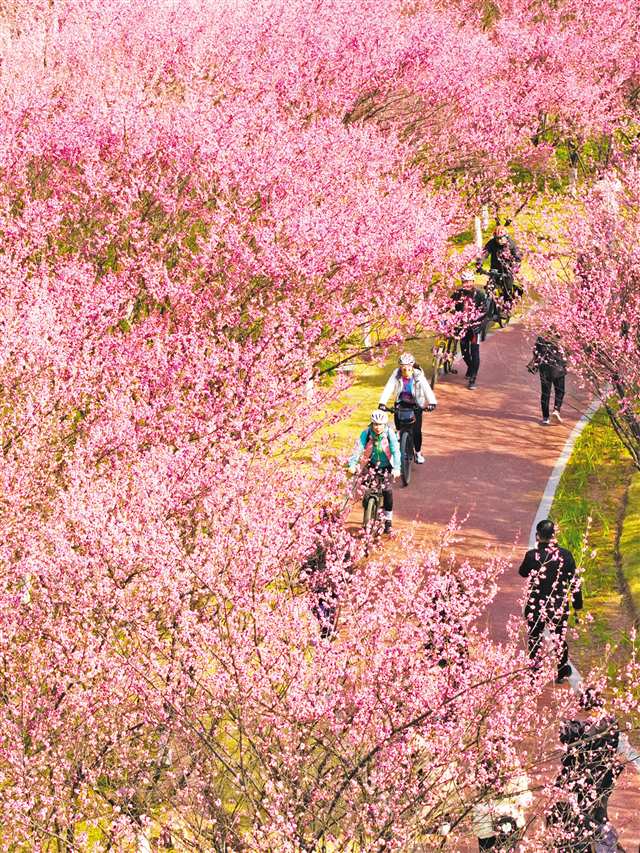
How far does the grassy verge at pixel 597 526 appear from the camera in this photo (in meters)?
13.1

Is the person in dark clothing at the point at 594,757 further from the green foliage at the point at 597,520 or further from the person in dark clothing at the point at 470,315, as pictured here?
the person in dark clothing at the point at 470,315

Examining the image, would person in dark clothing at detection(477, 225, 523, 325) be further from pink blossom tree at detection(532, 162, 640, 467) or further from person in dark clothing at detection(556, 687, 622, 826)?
person in dark clothing at detection(556, 687, 622, 826)

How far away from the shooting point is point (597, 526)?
1598 centimetres

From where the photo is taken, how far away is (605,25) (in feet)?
119

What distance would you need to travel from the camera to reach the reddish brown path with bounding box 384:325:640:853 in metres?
15.1

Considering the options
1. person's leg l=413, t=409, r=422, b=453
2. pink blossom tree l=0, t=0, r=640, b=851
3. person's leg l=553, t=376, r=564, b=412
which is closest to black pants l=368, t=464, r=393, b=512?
pink blossom tree l=0, t=0, r=640, b=851

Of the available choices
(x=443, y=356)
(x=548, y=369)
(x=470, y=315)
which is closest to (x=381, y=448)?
(x=548, y=369)

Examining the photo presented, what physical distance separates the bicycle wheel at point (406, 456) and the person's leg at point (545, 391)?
8.84ft

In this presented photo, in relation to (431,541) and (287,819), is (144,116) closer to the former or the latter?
(431,541)

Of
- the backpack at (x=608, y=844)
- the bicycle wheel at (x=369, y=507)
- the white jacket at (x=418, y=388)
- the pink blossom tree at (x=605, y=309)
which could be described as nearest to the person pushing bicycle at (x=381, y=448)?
the bicycle wheel at (x=369, y=507)

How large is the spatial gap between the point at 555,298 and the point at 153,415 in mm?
6539

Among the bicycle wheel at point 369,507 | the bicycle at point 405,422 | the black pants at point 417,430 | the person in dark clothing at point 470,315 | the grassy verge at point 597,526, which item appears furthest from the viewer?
the person in dark clothing at point 470,315

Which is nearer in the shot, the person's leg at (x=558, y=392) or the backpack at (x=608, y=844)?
the backpack at (x=608, y=844)

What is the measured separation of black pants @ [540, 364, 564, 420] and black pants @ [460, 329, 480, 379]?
72.1 inches
